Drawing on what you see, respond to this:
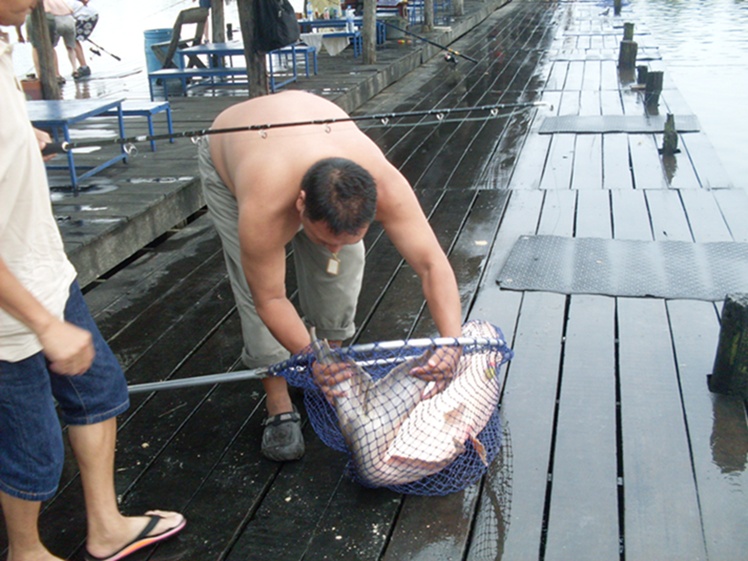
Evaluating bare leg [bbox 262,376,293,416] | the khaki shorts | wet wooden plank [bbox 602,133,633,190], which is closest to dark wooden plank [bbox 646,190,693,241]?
wet wooden plank [bbox 602,133,633,190]

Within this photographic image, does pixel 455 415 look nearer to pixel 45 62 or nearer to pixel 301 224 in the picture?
pixel 301 224

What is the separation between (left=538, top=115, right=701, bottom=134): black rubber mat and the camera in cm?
781

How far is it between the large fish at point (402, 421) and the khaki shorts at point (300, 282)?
58 cm

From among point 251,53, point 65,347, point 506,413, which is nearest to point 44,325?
point 65,347

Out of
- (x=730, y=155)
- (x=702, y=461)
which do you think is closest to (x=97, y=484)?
(x=702, y=461)

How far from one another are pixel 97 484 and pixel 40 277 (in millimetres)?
652

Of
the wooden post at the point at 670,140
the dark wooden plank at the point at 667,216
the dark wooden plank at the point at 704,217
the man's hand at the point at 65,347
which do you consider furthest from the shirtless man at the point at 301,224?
the wooden post at the point at 670,140

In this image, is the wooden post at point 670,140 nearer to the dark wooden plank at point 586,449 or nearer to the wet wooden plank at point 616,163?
the wet wooden plank at point 616,163

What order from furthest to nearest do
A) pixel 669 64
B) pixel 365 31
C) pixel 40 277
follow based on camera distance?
1. pixel 669 64
2. pixel 365 31
3. pixel 40 277

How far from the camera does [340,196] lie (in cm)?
230

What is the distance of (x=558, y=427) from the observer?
3.00 metres

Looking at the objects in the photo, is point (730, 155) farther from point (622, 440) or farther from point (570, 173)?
point (622, 440)

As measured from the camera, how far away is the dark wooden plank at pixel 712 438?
2.46 meters

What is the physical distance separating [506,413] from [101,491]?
1509 millimetres
